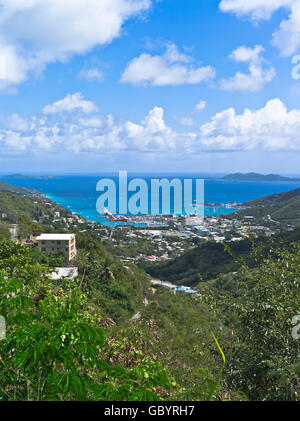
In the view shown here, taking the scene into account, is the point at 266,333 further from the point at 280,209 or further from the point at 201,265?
the point at 280,209

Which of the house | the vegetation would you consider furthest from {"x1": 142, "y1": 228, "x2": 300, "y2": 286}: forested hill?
the vegetation

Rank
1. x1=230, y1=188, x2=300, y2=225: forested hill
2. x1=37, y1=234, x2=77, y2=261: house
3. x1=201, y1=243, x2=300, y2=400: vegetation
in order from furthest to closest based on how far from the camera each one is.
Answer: x1=230, y1=188, x2=300, y2=225: forested hill, x1=37, y1=234, x2=77, y2=261: house, x1=201, y1=243, x2=300, y2=400: vegetation

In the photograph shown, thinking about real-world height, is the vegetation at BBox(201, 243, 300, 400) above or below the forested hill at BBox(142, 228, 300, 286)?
above

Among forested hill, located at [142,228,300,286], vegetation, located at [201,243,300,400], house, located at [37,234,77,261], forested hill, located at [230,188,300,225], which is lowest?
forested hill, located at [142,228,300,286]

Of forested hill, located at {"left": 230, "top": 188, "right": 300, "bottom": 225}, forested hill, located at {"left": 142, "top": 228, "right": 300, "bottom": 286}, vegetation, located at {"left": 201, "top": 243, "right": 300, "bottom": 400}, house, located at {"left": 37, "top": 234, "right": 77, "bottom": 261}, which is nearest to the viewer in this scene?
vegetation, located at {"left": 201, "top": 243, "right": 300, "bottom": 400}

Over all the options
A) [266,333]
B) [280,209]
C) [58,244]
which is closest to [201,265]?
[58,244]

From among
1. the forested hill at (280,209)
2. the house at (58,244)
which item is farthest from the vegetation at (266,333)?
the forested hill at (280,209)

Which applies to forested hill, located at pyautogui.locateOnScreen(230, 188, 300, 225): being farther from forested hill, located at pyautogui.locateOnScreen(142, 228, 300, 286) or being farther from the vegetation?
the vegetation

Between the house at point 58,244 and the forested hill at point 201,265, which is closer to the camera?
the house at point 58,244

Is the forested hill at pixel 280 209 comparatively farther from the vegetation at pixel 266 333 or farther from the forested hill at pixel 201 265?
the vegetation at pixel 266 333
